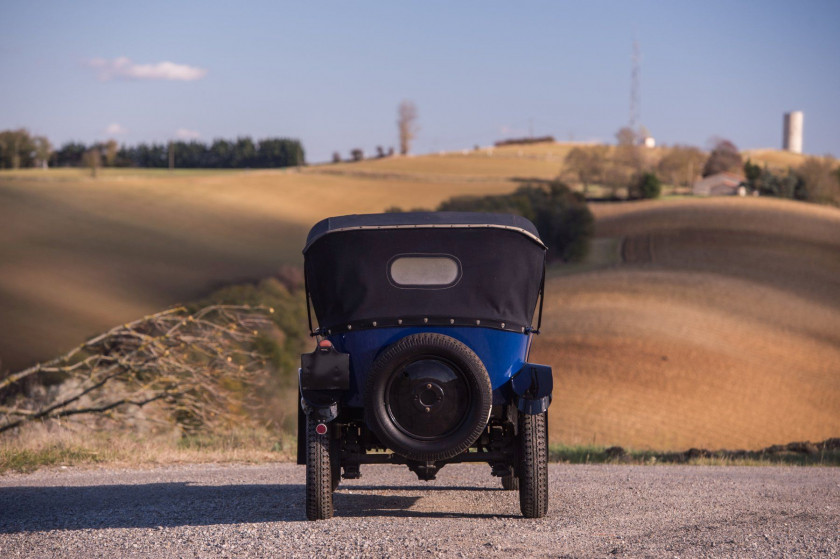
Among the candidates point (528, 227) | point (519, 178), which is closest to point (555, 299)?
point (528, 227)

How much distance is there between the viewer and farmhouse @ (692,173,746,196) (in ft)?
376

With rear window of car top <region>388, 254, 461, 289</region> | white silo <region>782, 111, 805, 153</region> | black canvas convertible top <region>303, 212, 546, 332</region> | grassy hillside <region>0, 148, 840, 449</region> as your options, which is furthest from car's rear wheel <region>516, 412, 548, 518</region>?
white silo <region>782, 111, 805, 153</region>

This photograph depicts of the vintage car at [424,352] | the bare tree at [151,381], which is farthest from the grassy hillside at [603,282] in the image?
the vintage car at [424,352]

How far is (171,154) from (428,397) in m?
114

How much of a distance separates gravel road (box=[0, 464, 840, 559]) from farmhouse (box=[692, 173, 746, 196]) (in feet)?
359

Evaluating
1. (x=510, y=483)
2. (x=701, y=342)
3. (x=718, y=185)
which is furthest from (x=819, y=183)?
(x=510, y=483)

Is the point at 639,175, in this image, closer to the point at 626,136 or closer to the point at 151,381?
the point at 626,136

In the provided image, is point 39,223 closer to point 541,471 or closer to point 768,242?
point 768,242

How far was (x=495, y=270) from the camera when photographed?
7.11 m

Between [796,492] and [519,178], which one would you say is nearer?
[796,492]

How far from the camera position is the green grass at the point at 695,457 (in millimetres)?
12805

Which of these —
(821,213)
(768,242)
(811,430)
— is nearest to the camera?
(811,430)

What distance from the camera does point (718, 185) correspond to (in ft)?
383

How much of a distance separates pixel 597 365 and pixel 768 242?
1497 inches
